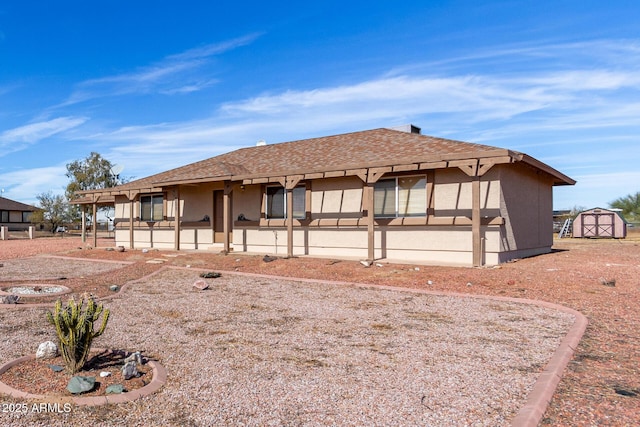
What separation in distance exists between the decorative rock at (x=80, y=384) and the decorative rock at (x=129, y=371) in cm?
28

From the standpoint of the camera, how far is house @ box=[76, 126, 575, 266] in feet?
40.4

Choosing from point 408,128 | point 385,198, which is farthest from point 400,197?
point 408,128

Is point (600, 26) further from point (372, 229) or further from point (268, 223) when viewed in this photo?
point (268, 223)

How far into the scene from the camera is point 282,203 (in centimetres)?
1603

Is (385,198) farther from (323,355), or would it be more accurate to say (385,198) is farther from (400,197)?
(323,355)

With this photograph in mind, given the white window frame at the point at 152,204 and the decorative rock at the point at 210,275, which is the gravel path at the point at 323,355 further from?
the white window frame at the point at 152,204

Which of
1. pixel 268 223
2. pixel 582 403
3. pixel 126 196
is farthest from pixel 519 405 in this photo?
pixel 126 196

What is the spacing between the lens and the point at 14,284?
10047 mm

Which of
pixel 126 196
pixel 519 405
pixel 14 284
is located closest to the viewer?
pixel 519 405

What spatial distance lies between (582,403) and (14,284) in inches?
447

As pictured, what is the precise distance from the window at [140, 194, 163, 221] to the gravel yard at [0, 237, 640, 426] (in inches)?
402

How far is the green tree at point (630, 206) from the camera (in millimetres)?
51469

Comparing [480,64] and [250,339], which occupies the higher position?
[480,64]

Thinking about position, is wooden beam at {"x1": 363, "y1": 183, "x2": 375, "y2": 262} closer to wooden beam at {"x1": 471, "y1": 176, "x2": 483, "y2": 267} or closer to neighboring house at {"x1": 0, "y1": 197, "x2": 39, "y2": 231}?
wooden beam at {"x1": 471, "y1": 176, "x2": 483, "y2": 267}
